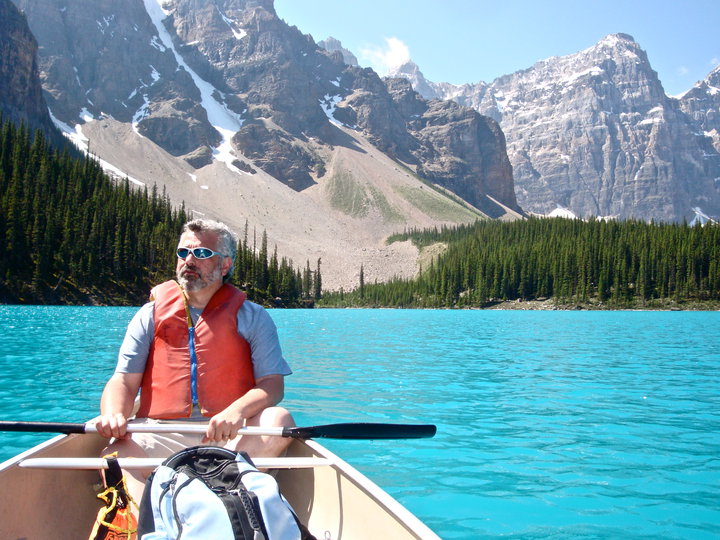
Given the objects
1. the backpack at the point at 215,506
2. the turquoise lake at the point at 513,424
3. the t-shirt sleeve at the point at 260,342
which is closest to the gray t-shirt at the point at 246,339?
the t-shirt sleeve at the point at 260,342

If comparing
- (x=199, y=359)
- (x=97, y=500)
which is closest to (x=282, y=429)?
(x=199, y=359)

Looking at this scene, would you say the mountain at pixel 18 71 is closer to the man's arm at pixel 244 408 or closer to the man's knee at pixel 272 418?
the man's arm at pixel 244 408

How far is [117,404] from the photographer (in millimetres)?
5301

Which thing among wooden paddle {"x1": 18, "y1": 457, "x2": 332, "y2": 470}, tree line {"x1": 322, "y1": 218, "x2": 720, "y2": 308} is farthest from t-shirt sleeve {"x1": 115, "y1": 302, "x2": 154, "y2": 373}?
tree line {"x1": 322, "y1": 218, "x2": 720, "y2": 308}

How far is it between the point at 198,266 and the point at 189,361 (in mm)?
925

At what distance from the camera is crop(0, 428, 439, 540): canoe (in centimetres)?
434

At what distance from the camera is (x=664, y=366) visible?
2191 centimetres

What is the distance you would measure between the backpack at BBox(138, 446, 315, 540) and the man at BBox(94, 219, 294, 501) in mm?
1409

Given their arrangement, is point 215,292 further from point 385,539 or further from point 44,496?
point 385,539

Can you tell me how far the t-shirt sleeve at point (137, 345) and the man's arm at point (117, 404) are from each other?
8 cm

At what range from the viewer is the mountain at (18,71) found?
136500 millimetres

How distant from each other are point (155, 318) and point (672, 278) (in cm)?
11821

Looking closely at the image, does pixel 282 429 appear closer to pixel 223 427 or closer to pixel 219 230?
pixel 223 427

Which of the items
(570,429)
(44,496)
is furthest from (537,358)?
(44,496)
